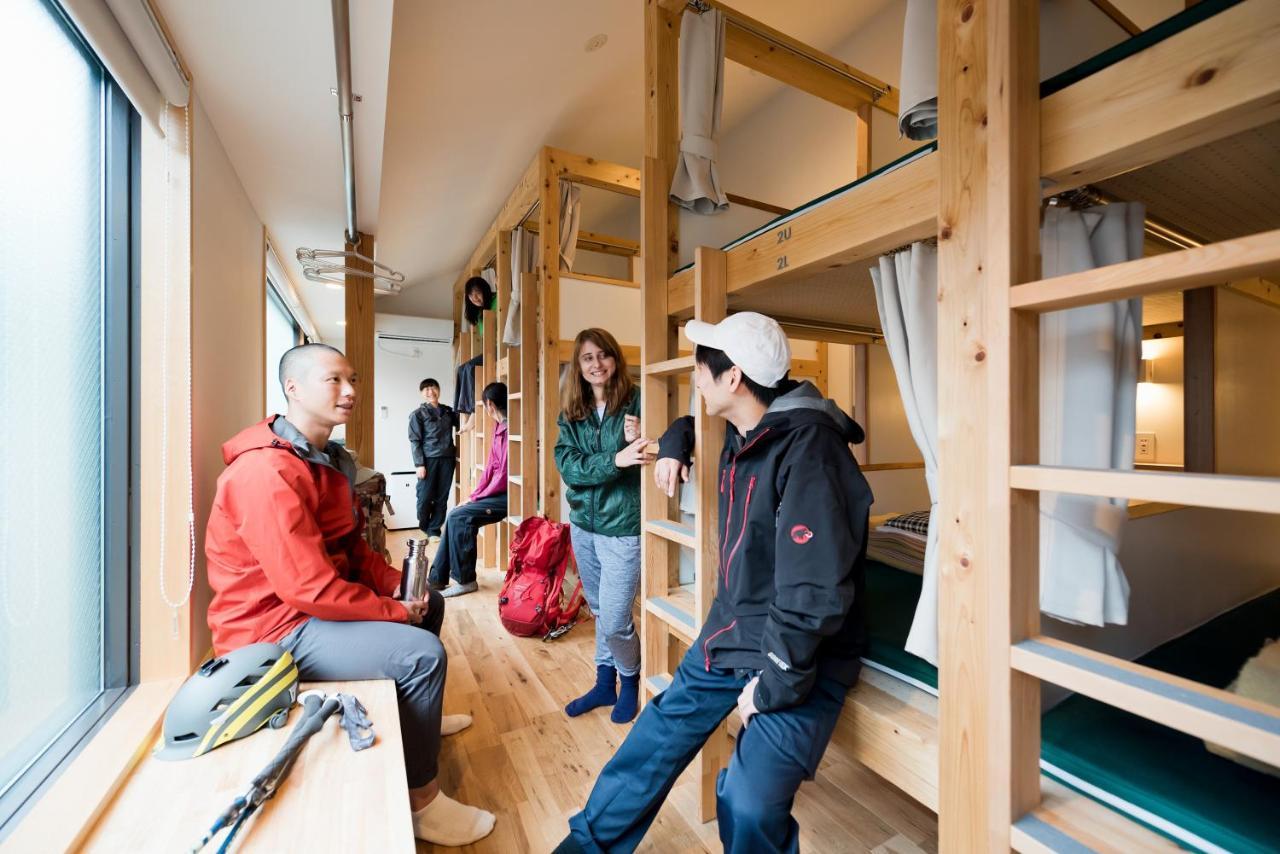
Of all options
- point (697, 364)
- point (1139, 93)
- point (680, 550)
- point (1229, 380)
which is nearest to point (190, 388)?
point (697, 364)

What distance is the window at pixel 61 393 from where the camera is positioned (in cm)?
99

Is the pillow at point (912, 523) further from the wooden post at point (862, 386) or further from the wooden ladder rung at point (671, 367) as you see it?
the wooden ladder rung at point (671, 367)

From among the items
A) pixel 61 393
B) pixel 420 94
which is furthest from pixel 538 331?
pixel 61 393

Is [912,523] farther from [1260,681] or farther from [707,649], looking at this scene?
[707,649]

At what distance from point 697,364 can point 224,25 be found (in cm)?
151

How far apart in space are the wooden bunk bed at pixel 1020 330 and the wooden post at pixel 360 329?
2.83 m

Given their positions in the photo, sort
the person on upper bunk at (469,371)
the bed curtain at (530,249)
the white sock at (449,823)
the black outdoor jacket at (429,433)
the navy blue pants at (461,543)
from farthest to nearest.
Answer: the black outdoor jacket at (429,433) → the person on upper bunk at (469,371) → the navy blue pants at (461,543) → the bed curtain at (530,249) → the white sock at (449,823)

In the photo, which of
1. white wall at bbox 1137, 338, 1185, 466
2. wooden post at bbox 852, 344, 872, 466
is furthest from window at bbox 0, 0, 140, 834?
white wall at bbox 1137, 338, 1185, 466

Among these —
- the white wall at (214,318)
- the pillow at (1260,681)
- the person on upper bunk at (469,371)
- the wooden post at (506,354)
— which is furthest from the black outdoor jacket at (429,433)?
the pillow at (1260,681)

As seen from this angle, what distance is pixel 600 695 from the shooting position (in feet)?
7.54

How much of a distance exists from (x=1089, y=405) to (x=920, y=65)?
79 cm

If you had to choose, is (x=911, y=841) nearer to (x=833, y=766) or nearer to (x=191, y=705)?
(x=833, y=766)

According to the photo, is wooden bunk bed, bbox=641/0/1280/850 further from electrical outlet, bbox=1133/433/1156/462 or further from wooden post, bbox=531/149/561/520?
electrical outlet, bbox=1133/433/1156/462

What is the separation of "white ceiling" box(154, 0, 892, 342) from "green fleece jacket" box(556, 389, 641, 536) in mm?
1416
